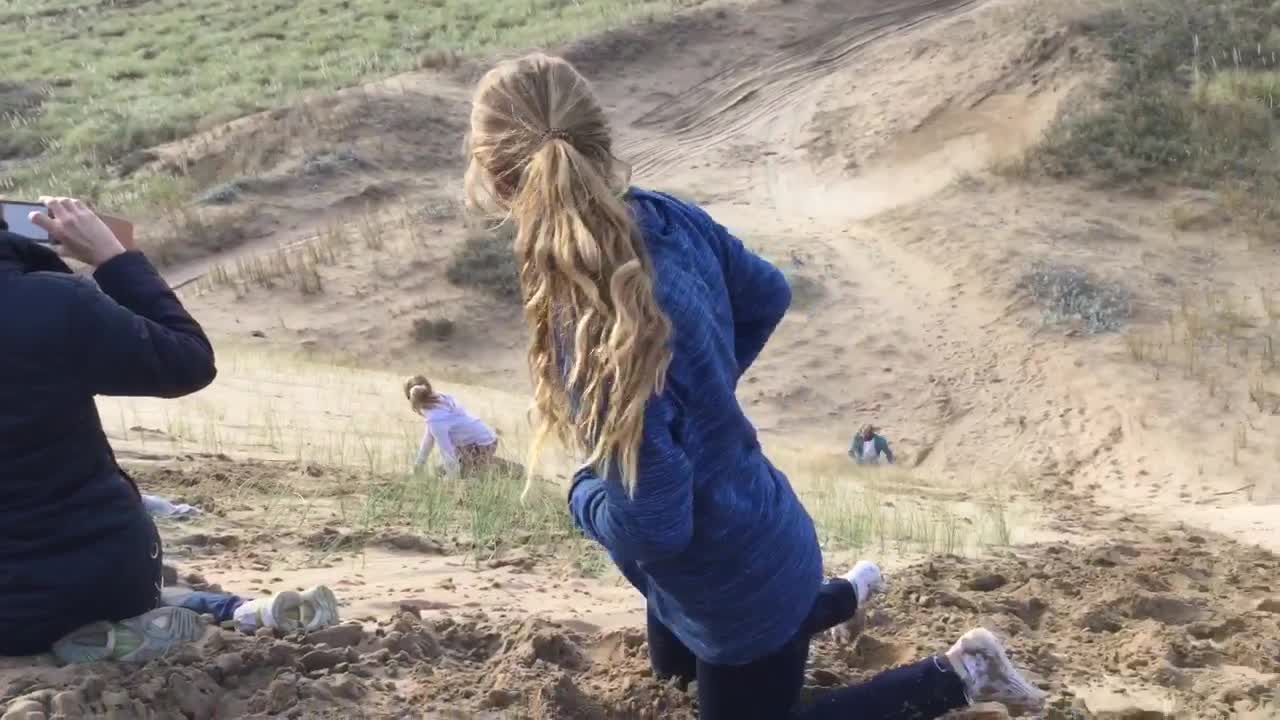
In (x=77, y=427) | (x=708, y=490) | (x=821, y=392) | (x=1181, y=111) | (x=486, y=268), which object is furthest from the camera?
(x=1181, y=111)

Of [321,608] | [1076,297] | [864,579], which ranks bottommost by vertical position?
[1076,297]

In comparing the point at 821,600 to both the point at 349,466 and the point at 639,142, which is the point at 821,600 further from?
the point at 639,142

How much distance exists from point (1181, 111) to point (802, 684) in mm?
14570

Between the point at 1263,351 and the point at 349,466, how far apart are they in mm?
8834

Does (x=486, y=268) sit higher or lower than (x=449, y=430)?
lower

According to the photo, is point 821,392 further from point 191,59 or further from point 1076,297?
point 191,59

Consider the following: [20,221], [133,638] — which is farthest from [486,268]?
[20,221]

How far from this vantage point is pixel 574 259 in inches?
97.9

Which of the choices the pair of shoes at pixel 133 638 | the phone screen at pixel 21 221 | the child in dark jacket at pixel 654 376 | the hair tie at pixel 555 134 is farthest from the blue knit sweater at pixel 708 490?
the phone screen at pixel 21 221

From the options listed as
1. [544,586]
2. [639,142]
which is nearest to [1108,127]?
[639,142]

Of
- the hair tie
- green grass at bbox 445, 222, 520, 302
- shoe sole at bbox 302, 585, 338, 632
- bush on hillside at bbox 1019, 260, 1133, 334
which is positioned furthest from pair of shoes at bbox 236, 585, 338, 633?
green grass at bbox 445, 222, 520, 302

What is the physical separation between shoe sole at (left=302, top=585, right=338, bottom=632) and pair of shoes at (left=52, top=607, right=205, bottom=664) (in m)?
0.34

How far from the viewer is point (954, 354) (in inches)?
510

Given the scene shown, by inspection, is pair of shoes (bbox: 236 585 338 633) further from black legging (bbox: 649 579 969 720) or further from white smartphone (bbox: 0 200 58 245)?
white smartphone (bbox: 0 200 58 245)
